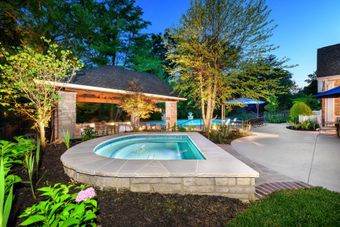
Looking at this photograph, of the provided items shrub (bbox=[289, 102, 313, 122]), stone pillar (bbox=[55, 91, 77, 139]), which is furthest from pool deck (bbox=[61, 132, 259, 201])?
shrub (bbox=[289, 102, 313, 122])

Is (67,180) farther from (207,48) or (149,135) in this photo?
(207,48)

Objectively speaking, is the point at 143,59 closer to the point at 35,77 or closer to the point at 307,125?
the point at 35,77

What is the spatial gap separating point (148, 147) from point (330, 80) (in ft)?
43.1

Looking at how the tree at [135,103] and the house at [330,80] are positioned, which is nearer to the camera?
the tree at [135,103]

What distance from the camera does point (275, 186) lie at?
338cm

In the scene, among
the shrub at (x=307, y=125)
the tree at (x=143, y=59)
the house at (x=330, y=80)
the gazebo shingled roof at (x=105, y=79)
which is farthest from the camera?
the tree at (x=143, y=59)

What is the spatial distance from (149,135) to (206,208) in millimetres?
5620

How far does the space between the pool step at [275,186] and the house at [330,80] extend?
10794 millimetres

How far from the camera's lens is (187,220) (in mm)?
2350

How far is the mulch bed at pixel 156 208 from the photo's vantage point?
2.32 metres

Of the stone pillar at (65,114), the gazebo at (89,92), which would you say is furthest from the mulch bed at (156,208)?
the gazebo at (89,92)

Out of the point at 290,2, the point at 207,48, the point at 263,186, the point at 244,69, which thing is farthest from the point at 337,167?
the point at 290,2

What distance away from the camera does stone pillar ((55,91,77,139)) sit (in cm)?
741

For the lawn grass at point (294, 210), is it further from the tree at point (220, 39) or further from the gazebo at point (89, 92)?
the gazebo at point (89, 92)
